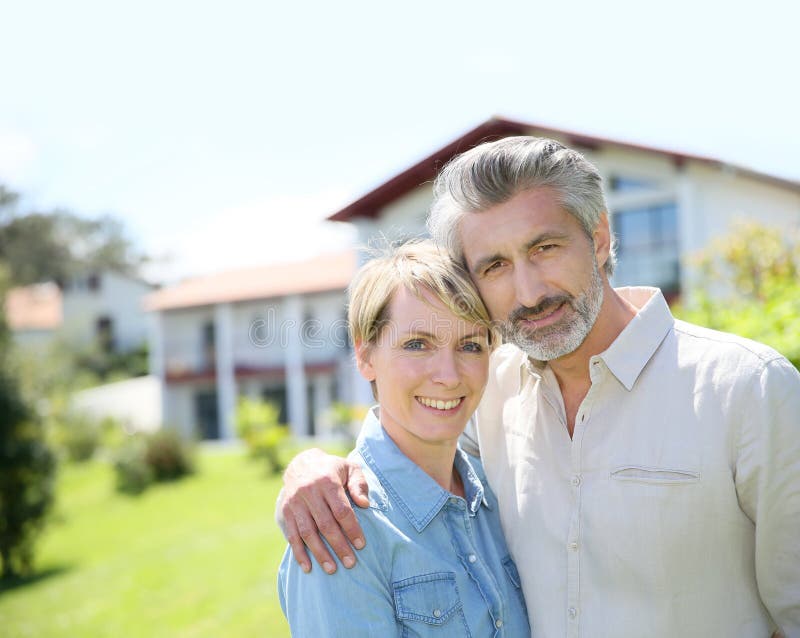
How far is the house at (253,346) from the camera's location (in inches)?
1187

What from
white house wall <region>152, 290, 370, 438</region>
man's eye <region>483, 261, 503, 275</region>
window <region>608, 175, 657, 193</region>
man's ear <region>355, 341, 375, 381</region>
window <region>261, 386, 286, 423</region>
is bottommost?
window <region>261, 386, 286, 423</region>

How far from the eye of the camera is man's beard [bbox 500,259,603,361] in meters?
2.49

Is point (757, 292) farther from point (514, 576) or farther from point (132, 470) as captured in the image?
point (132, 470)

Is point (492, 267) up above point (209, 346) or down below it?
above

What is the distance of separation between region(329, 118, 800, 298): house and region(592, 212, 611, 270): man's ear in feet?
38.8

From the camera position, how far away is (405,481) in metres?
2.40

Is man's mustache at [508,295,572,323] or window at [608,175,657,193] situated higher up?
window at [608,175,657,193]

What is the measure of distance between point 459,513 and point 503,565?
236 mm

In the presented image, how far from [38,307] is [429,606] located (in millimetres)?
54282

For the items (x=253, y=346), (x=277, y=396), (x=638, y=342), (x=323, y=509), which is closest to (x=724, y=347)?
(x=638, y=342)

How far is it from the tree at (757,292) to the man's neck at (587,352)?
2.66 ft

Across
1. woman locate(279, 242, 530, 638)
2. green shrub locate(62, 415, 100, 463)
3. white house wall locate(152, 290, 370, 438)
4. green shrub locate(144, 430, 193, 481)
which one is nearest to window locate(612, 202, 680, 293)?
white house wall locate(152, 290, 370, 438)

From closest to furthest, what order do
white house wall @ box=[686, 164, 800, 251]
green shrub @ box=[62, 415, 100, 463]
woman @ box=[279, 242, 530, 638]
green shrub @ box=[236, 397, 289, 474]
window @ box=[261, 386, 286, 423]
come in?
woman @ box=[279, 242, 530, 638]
white house wall @ box=[686, 164, 800, 251]
green shrub @ box=[236, 397, 289, 474]
green shrub @ box=[62, 415, 100, 463]
window @ box=[261, 386, 286, 423]

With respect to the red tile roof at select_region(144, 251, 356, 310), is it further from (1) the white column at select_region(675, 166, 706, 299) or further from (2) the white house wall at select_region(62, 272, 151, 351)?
(1) the white column at select_region(675, 166, 706, 299)
